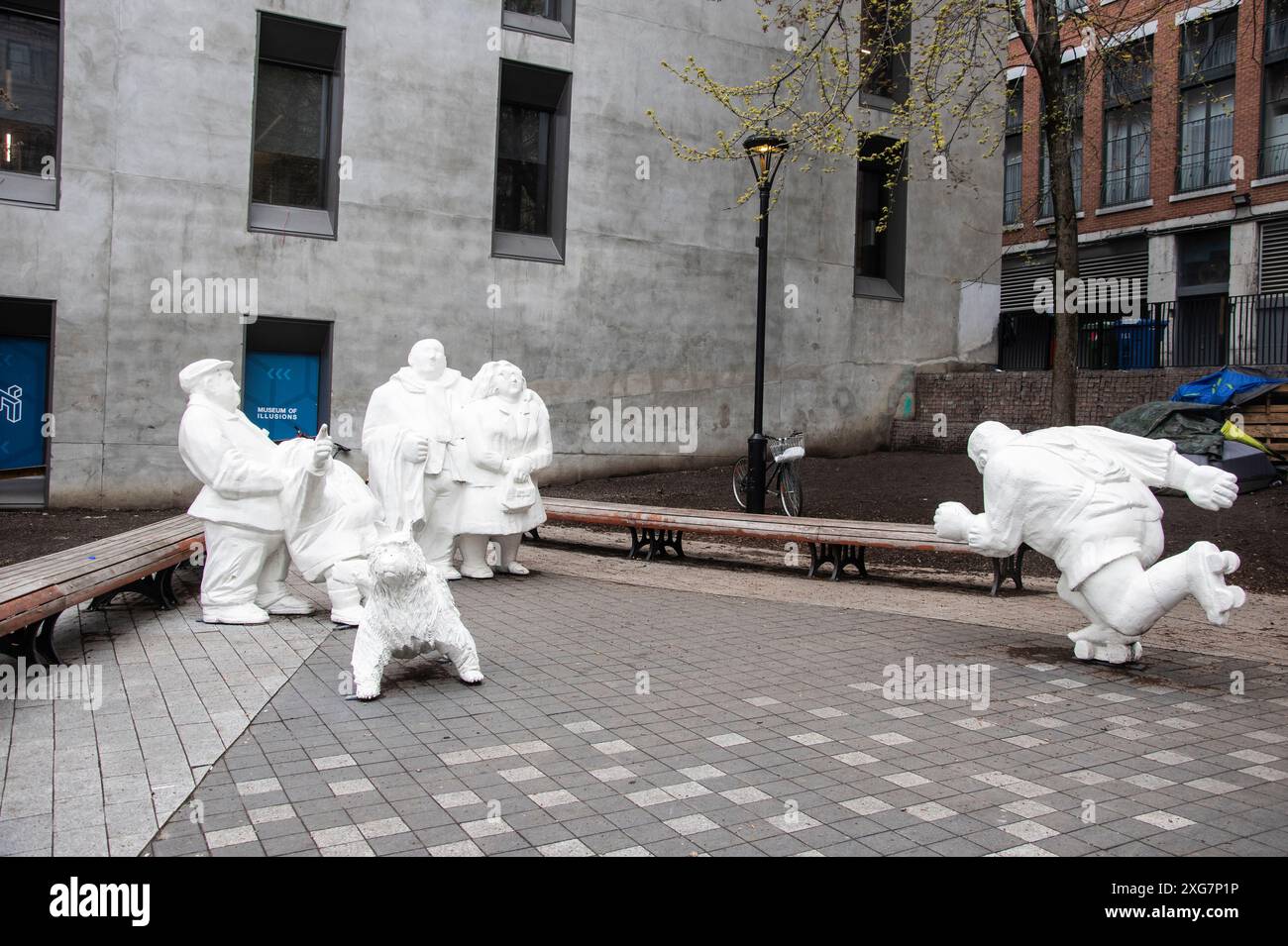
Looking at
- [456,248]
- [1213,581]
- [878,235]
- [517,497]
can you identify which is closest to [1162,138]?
[878,235]

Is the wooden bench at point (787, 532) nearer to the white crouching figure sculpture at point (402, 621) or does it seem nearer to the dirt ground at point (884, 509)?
the dirt ground at point (884, 509)

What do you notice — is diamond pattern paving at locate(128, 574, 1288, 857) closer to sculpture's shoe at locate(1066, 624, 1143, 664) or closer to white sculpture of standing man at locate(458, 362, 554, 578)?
sculpture's shoe at locate(1066, 624, 1143, 664)

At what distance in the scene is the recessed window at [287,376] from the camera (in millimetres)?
15180

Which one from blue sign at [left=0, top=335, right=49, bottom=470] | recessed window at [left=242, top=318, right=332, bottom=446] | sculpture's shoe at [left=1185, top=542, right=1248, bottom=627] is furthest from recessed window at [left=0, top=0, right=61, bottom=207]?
sculpture's shoe at [left=1185, top=542, right=1248, bottom=627]

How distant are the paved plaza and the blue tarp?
9197mm

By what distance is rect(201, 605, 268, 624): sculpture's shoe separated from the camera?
291 inches

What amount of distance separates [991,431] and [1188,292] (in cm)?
2206

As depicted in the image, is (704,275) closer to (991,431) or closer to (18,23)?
(18,23)

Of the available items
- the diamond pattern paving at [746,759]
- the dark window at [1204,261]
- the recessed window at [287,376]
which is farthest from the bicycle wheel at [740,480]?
the dark window at [1204,261]

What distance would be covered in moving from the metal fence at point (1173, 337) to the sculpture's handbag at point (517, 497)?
13230mm

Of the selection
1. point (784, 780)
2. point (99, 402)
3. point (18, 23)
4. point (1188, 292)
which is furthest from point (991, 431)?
point (1188, 292)

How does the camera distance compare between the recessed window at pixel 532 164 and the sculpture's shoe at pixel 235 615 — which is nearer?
the sculpture's shoe at pixel 235 615

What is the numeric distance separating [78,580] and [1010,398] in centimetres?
1612

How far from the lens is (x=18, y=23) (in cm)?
1398
